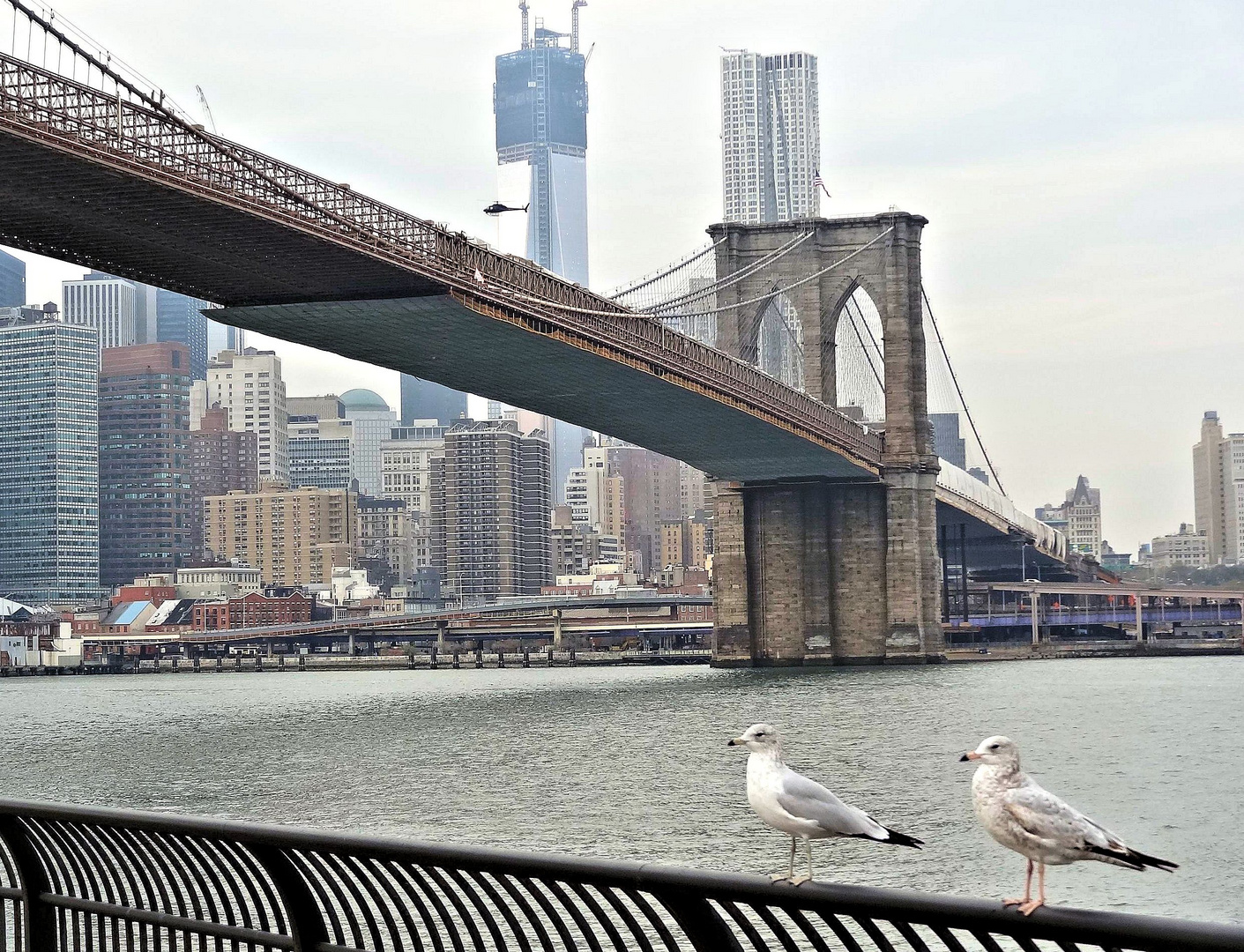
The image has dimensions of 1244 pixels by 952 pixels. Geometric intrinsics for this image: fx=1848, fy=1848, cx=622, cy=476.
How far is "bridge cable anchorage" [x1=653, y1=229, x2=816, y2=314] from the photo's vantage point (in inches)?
3027

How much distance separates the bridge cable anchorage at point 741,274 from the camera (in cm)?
7688

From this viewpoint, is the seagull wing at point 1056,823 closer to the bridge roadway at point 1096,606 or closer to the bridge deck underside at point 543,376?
the bridge deck underside at point 543,376

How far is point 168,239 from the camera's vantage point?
39.7m

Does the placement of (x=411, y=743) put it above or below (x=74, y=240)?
below

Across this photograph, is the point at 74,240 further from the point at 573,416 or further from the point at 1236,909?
the point at 1236,909

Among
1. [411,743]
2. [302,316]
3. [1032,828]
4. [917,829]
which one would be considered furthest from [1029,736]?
[1032,828]

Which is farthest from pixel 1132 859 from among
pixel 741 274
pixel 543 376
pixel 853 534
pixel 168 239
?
pixel 741 274

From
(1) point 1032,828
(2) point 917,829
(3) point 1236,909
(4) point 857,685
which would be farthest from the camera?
(4) point 857,685

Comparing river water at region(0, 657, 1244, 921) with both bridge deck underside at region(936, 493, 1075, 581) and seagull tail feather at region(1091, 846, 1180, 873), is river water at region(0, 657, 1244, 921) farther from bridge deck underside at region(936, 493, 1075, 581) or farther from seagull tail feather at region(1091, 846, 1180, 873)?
bridge deck underside at region(936, 493, 1075, 581)

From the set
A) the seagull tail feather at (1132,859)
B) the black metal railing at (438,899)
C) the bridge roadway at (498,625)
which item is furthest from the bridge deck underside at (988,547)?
the seagull tail feather at (1132,859)

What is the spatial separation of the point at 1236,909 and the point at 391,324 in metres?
33.1

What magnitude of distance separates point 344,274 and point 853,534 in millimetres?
37907

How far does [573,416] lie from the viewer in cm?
6259

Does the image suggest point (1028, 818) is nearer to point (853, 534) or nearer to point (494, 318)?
point (494, 318)
